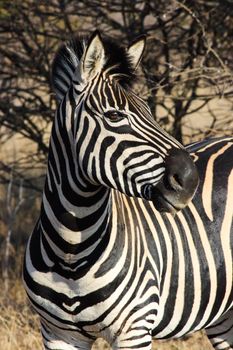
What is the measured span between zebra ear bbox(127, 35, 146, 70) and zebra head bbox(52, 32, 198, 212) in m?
0.02

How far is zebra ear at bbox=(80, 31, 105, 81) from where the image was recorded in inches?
156

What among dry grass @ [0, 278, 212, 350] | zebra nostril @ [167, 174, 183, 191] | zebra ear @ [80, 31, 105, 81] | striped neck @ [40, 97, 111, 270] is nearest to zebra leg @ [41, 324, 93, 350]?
striped neck @ [40, 97, 111, 270]

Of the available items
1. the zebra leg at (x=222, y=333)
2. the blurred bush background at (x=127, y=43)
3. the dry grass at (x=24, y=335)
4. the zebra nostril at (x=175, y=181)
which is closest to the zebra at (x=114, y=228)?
the zebra nostril at (x=175, y=181)

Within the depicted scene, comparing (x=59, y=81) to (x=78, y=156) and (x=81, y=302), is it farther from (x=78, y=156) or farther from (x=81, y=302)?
(x=81, y=302)

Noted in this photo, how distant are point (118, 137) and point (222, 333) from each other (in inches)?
74.3

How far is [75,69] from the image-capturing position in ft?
13.9

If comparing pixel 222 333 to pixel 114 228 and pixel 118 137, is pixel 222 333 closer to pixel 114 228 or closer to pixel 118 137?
pixel 114 228

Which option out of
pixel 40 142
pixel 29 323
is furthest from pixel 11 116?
pixel 29 323

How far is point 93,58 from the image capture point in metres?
4.04

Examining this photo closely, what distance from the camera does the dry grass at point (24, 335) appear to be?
609cm

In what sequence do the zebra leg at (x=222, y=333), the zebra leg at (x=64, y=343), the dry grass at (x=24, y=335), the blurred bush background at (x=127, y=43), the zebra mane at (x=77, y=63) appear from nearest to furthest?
the zebra mane at (x=77, y=63) < the zebra leg at (x=64, y=343) < the zebra leg at (x=222, y=333) < the dry grass at (x=24, y=335) < the blurred bush background at (x=127, y=43)

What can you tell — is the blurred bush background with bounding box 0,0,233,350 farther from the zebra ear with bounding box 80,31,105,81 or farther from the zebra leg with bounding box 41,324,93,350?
the zebra ear with bounding box 80,31,105,81

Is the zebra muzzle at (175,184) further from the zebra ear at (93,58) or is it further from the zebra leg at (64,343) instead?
the zebra leg at (64,343)

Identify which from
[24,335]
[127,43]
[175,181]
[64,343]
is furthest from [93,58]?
[127,43]
